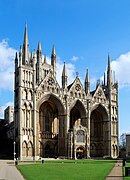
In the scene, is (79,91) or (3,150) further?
(79,91)

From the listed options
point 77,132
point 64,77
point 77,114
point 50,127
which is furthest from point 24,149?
point 77,114

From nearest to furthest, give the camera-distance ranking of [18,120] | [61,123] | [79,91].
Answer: [18,120], [61,123], [79,91]

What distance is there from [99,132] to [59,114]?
19.4 meters

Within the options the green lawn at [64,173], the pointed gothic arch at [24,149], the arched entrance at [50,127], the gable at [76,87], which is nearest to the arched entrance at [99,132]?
the gable at [76,87]

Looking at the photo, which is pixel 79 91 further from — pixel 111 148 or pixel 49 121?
pixel 111 148

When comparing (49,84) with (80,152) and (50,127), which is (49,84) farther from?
(80,152)

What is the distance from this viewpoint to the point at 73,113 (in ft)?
347

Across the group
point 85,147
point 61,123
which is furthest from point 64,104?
point 85,147

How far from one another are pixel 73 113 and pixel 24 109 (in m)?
22.9

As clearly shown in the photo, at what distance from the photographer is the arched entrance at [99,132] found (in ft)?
349

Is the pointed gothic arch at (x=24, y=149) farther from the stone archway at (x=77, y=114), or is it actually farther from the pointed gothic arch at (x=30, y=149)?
the stone archway at (x=77, y=114)

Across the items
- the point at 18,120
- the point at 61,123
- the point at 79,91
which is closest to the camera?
the point at 18,120

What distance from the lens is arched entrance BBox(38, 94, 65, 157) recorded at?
3718 inches

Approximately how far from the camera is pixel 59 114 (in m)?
95.8
